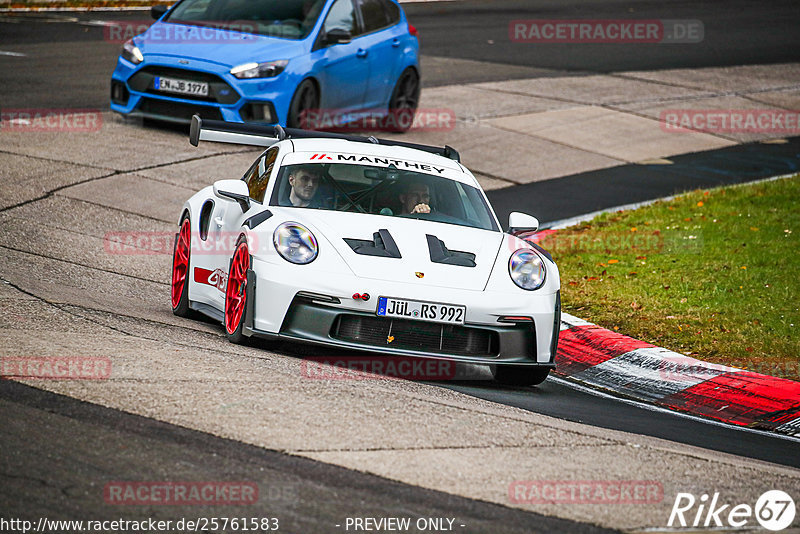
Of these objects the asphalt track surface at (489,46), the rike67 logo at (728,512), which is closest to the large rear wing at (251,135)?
the rike67 logo at (728,512)

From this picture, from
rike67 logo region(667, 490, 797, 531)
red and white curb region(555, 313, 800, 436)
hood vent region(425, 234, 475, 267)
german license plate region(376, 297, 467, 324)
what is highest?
hood vent region(425, 234, 475, 267)

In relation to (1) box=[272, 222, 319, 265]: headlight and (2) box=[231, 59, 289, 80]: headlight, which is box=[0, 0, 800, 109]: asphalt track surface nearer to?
(2) box=[231, 59, 289, 80]: headlight

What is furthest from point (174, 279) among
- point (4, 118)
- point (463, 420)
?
point (4, 118)

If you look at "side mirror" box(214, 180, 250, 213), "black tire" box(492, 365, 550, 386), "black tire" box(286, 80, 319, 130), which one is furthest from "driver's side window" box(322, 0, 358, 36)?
"black tire" box(492, 365, 550, 386)

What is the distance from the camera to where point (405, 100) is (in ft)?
54.9

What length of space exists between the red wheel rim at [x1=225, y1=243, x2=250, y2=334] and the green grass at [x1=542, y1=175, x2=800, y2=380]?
117 inches

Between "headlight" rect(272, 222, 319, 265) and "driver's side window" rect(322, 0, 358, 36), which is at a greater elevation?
"driver's side window" rect(322, 0, 358, 36)

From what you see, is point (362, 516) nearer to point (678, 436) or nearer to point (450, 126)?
point (678, 436)

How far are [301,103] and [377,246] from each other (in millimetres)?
7391

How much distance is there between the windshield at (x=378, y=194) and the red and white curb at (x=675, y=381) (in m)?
1.13

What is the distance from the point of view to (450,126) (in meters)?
17.2

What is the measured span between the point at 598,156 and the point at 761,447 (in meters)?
10.4

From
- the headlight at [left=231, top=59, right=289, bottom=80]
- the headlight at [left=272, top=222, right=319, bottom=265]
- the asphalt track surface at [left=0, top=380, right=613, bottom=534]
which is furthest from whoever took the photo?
the headlight at [left=231, top=59, right=289, bottom=80]

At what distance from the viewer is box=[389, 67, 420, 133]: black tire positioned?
16547 millimetres
